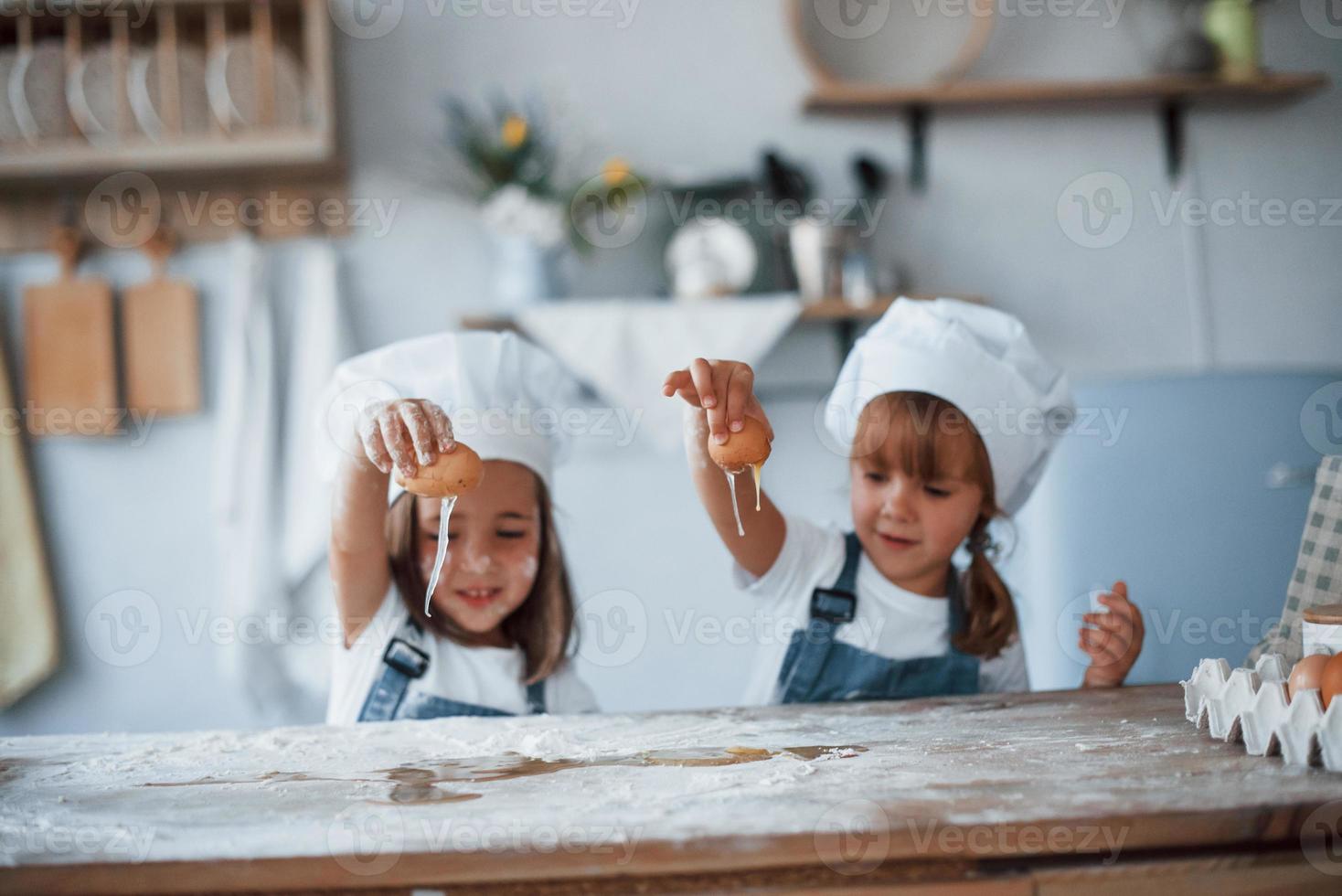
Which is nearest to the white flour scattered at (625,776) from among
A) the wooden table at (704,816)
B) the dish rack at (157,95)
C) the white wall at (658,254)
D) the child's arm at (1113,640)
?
the wooden table at (704,816)

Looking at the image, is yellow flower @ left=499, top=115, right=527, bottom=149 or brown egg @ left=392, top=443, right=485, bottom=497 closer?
brown egg @ left=392, top=443, right=485, bottom=497

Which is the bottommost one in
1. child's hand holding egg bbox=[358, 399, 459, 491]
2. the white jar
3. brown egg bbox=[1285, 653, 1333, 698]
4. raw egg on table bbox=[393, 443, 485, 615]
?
brown egg bbox=[1285, 653, 1333, 698]

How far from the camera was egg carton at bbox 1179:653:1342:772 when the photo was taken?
0.69 meters

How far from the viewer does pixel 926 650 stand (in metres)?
1.26

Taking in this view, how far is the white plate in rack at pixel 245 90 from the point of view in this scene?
5.81 ft

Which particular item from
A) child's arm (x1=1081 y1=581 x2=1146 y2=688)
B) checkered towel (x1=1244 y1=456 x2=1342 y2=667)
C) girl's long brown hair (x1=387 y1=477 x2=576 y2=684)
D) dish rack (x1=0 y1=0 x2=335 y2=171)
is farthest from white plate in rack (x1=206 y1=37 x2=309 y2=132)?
checkered towel (x1=1244 y1=456 x2=1342 y2=667)

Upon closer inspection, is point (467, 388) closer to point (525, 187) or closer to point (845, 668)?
point (845, 668)

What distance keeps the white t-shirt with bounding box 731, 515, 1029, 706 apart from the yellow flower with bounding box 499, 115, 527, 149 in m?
0.87

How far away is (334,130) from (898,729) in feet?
4.50

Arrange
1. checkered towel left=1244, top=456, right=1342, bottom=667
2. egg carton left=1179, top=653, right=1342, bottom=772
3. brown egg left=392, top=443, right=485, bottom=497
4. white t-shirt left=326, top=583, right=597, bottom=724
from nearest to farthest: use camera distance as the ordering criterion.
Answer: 1. egg carton left=1179, top=653, right=1342, bottom=772
2. brown egg left=392, top=443, right=485, bottom=497
3. checkered towel left=1244, top=456, right=1342, bottom=667
4. white t-shirt left=326, top=583, right=597, bottom=724

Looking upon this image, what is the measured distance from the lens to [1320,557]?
1.11m

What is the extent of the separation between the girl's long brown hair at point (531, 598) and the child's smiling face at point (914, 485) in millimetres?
359

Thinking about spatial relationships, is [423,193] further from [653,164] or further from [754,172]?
[754,172]

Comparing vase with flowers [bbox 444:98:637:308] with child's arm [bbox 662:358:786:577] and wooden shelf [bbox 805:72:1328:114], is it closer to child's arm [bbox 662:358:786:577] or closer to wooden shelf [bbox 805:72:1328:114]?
wooden shelf [bbox 805:72:1328:114]
